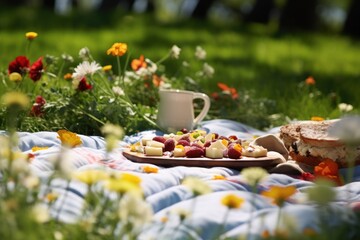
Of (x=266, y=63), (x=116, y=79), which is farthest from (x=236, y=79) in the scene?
(x=116, y=79)

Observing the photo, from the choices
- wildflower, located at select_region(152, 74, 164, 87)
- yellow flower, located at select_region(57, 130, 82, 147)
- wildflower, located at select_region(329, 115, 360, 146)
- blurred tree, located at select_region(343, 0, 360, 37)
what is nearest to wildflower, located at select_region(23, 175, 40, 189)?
wildflower, located at select_region(329, 115, 360, 146)

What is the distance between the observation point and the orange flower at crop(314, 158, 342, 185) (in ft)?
10.6

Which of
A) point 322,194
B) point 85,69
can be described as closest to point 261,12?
point 85,69

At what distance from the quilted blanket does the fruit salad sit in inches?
4.1

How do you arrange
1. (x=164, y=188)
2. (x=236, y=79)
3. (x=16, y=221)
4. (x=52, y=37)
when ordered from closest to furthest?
(x=16, y=221) → (x=164, y=188) → (x=236, y=79) → (x=52, y=37)

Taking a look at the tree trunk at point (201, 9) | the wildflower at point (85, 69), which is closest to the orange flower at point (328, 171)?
the wildflower at point (85, 69)

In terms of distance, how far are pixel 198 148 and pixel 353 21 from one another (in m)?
9.64

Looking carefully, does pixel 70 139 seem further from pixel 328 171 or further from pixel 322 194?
pixel 322 194

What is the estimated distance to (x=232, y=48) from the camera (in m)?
8.49

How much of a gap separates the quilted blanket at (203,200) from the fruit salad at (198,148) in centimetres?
11

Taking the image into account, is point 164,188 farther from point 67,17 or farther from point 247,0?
point 247,0

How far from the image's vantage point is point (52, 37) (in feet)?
25.4

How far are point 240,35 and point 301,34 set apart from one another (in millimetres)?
1202

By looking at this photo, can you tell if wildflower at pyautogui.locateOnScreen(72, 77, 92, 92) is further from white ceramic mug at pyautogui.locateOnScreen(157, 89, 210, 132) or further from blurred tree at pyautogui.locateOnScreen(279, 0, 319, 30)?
blurred tree at pyautogui.locateOnScreen(279, 0, 319, 30)
